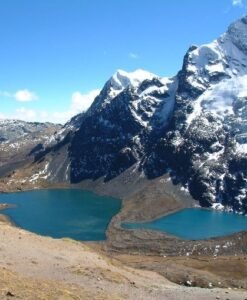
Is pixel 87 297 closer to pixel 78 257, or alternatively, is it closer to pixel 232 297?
pixel 232 297

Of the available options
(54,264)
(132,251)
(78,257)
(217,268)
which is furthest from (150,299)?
(132,251)

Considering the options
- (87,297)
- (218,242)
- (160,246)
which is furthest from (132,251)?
(87,297)

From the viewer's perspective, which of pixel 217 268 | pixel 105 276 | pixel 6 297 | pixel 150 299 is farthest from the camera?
pixel 217 268

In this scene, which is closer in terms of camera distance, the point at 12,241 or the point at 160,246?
the point at 12,241

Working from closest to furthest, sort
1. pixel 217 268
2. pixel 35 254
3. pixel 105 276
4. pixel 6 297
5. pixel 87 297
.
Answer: pixel 6 297
pixel 87 297
pixel 105 276
pixel 35 254
pixel 217 268

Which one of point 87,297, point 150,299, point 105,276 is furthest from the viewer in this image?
point 105,276

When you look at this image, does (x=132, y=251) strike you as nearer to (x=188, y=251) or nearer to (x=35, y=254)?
(x=188, y=251)
